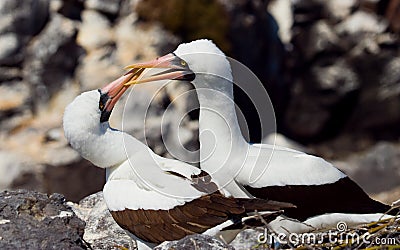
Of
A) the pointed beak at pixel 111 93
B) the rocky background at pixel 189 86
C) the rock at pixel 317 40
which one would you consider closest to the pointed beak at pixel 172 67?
the pointed beak at pixel 111 93

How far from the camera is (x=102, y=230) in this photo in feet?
26.0

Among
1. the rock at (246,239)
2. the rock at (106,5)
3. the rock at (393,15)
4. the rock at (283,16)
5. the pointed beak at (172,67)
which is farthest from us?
the rock at (283,16)

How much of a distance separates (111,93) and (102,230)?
131 cm

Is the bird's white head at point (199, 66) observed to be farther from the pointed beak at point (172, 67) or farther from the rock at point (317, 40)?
the rock at point (317, 40)

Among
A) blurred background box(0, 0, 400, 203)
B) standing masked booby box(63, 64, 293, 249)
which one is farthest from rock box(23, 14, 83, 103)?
standing masked booby box(63, 64, 293, 249)

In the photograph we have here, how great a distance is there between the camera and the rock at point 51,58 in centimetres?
2189

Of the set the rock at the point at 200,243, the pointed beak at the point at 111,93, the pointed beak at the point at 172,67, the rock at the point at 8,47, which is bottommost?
the rock at the point at 200,243

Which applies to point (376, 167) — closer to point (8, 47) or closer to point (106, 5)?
point (106, 5)

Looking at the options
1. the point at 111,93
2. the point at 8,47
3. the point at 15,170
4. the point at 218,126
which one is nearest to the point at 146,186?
the point at 218,126

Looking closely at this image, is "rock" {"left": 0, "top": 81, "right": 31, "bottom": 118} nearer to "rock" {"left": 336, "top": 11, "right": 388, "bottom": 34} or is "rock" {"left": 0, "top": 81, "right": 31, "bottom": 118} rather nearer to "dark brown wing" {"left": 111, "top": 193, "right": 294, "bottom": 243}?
"rock" {"left": 336, "top": 11, "right": 388, "bottom": 34}

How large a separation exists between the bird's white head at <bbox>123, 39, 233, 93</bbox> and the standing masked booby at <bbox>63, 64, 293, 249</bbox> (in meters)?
0.03

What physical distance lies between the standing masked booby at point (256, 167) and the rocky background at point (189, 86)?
9.31m

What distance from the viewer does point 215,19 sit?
24.8 meters

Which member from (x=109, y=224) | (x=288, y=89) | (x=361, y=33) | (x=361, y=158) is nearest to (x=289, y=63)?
(x=288, y=89)
